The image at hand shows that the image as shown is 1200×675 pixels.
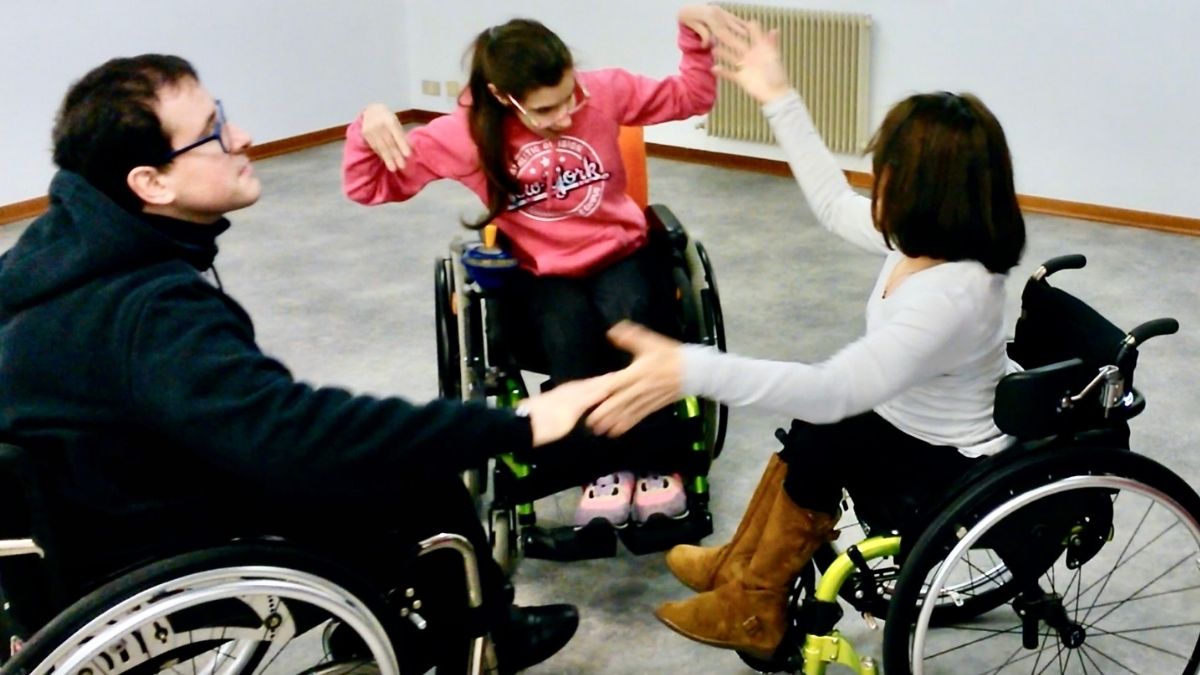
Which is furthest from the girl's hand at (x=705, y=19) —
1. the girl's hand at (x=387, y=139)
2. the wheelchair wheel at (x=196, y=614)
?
the wheelchair wheel at (x=196, y=614)

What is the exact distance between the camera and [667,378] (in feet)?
5.18

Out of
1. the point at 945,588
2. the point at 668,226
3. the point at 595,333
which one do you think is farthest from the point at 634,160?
the point at 945,588

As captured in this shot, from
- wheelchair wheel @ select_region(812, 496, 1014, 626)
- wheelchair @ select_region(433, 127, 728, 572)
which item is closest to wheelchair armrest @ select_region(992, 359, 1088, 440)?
wheelchair wheel @ select_region(812, 496, 1014, 626)

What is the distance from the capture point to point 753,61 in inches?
82.1

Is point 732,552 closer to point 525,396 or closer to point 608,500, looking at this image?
point 608,500

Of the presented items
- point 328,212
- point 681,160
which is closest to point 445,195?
point 328,212

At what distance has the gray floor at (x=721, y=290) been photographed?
2348 mm

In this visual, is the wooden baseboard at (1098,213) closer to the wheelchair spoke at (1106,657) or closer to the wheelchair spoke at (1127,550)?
the wheelchair spoke at (1127,550)

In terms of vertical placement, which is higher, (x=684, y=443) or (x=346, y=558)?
(x=346, y=558)

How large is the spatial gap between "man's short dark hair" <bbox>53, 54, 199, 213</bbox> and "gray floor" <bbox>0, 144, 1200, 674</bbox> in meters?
1.07

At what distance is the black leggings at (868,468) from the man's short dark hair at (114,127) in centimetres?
96

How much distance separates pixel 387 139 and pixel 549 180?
1.00 ft

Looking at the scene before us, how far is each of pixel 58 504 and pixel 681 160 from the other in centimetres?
390

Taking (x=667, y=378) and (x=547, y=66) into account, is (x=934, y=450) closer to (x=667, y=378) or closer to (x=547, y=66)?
(x=667, y=378)
